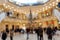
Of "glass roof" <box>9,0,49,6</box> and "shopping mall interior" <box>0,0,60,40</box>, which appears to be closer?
"shopping mall interior" <box>0,0,60,40</box>

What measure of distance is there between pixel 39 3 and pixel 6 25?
9.61 ft

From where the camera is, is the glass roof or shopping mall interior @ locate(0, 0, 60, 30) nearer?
shopping mall interior @ locate(0, 0, 60, 30)

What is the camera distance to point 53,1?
46.2ft

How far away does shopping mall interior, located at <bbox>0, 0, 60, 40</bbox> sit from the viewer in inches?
538

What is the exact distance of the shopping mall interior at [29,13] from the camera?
13664mm

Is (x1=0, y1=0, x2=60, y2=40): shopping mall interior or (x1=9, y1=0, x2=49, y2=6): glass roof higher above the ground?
(x1=9, y1=0, x2=49, y2=6): glass roof

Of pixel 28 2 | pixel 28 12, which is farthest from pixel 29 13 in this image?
pixel 28 2

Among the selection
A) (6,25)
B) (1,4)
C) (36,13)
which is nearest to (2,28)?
(6,25)

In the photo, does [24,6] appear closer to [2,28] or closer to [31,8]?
[31,8]

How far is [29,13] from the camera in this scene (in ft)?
46.1

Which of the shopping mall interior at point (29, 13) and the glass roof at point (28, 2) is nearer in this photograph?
the shopping mall interior at point (29, 13)

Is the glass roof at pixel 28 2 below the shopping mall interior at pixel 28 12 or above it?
above

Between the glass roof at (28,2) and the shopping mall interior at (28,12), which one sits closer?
the shopping mall interior at (28,12)

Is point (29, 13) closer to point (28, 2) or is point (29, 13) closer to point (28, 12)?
point (28, 12)
